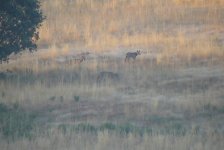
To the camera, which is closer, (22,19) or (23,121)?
(23,121)

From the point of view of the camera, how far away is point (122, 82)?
707 inches

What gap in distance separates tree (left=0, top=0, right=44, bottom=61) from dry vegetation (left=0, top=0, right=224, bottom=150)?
1.45 m

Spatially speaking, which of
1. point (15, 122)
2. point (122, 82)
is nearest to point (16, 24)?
point (122, 82)

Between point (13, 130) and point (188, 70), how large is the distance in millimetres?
8130

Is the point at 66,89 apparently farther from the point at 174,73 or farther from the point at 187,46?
the point at 187,46

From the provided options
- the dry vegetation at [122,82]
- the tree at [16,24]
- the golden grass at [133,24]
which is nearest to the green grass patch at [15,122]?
the dry vegetation at [122,82]

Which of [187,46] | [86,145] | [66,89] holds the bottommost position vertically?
[86,145]

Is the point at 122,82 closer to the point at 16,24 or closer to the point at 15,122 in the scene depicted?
the point at 16,24

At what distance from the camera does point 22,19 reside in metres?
17.0

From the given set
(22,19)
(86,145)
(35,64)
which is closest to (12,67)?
(35,64)

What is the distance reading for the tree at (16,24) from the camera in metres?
16.9

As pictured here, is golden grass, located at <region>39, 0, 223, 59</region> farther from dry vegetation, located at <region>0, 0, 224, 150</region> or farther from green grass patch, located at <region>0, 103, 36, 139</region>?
green grass patch, located at <region>0, 103, 36, 139</region>

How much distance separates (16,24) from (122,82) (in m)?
4.00

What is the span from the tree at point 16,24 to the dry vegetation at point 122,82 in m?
1.45
